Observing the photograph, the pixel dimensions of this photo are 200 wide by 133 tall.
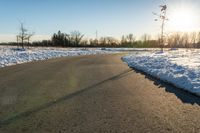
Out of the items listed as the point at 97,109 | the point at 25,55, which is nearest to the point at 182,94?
the point at 97,109

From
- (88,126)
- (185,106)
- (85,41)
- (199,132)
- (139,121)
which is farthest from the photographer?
(85,41)

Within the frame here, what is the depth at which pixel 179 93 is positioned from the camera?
26.9ft

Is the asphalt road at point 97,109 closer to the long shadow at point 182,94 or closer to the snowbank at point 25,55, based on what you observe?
the long shadow at point 182,94

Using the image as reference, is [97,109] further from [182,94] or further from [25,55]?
[25,55]

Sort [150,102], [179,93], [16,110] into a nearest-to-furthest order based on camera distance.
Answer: [16,110], [150,102], [179,93]

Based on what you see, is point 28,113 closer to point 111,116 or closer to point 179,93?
point 111,116

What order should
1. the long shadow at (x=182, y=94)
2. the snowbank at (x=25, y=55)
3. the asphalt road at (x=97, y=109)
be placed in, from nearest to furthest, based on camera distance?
1. the asphalt road at (x=97, y=109)
2. the long shadow at (x=182, y=94)
3. the snowbank at (x=25, y=55)

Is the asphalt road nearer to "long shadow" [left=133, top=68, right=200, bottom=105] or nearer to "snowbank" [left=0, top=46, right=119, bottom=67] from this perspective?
"long shadow" [left=133, top=68, right=200, bottom=105]

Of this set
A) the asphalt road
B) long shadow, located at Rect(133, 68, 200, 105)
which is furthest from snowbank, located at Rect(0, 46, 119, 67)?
long shadow, located at Rect(133, 68, 200, 105)

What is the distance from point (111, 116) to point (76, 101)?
1667mm

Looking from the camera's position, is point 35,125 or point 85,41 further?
point 85,41

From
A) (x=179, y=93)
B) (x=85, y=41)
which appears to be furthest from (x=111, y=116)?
(x=85, y=41)

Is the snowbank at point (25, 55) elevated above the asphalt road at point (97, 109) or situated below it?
above

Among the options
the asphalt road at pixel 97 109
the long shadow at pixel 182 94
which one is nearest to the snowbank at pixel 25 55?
the asphalt road at pixel 97 109
